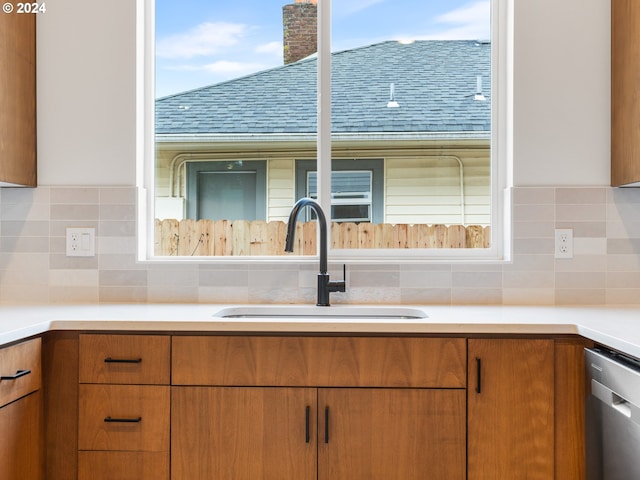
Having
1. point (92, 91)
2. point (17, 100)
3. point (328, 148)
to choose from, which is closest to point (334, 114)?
point (328, 148)

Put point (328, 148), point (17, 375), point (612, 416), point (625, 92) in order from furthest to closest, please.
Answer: point (328, 148) < point (625, 92) < point (17, 375) < point (612, 416)

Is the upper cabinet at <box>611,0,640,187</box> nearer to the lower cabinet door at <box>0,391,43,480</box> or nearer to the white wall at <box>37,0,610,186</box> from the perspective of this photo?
the white wall at <box>37,0,610,186</box>

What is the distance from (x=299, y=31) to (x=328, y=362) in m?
1.40

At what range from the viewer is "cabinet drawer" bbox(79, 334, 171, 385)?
1594 millimetres

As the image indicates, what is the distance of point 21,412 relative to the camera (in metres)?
1.51

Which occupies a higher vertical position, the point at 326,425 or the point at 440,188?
the point at 440,188

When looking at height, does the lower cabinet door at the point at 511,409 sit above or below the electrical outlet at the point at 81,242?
below

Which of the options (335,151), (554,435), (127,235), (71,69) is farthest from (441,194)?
(71,69)

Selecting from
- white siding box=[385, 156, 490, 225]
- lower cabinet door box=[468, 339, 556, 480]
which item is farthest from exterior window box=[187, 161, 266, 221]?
lower cabinet door box=[468, 339, 556, 480]

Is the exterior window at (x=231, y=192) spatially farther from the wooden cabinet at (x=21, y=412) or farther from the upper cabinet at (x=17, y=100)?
the wooden cabinet at (x=21, y=412)

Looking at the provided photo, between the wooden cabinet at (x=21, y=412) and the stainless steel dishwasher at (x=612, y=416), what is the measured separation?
1.56 m

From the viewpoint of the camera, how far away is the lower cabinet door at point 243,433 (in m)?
1.56

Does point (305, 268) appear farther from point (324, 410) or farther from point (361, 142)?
point (324, 410)

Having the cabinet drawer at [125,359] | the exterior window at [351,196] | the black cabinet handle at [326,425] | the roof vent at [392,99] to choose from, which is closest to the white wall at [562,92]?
the roof vent at [392,99]
